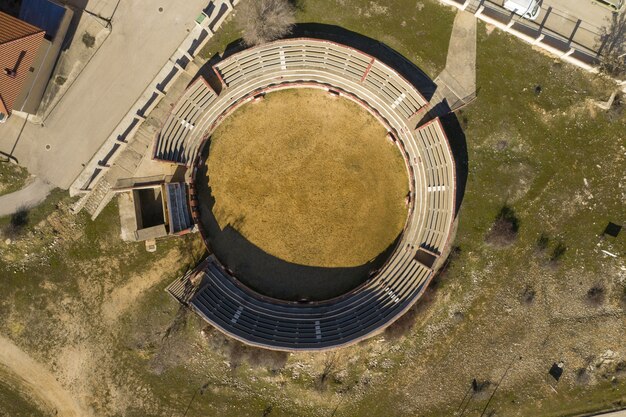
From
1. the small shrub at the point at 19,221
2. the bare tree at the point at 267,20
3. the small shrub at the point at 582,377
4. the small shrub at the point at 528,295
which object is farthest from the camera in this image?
the small shrub at the point at 19,221

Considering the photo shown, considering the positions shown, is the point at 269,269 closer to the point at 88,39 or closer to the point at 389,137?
the point at 389,137

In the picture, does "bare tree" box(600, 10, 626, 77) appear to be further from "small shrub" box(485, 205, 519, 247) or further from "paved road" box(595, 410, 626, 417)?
"paved road" box(595, 410, 626, 417)

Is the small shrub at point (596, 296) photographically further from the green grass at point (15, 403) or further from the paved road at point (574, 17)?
the green grass at point (15, 403)

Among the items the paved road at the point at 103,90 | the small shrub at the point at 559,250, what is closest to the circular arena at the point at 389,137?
the paved road at the point at 103,90

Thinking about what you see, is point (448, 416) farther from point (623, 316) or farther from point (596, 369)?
point (623, 316)

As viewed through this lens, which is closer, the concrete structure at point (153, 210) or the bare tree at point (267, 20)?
the bare tree at point (267, 20)

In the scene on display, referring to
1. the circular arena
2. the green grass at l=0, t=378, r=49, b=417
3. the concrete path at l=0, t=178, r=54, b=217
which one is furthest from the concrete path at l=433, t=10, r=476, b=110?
the green grass at l=0, t=378, r=49, b=417

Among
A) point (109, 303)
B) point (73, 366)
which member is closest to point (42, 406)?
point (73, 366)

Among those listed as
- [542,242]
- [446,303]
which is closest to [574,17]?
[542,242]
